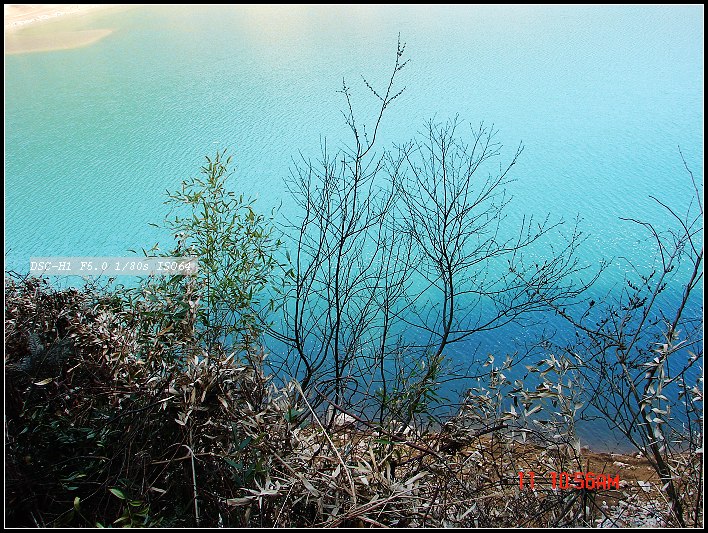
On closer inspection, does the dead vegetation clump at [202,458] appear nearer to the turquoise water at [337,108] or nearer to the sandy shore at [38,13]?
the turquoise water at [337,108]

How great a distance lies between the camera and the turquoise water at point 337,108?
460cm

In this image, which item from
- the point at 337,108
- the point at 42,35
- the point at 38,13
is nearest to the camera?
the point at 337,108

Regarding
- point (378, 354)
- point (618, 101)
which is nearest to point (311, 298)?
point (378, 354)

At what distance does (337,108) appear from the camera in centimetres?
521

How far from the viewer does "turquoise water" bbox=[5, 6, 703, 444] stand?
4.60m

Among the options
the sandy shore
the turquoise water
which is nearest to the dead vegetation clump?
the turquoise water

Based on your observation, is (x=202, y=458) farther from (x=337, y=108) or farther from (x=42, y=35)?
(x=42, y=35)

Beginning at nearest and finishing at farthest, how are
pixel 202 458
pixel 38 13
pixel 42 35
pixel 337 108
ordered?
pixel 202 458, pixel 337 108, pixel 38 13, pixel 42 35

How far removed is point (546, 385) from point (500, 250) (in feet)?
5.26

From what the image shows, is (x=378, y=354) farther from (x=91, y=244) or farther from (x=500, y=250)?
(x=91, y=244)

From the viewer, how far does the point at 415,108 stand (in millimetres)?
5172
